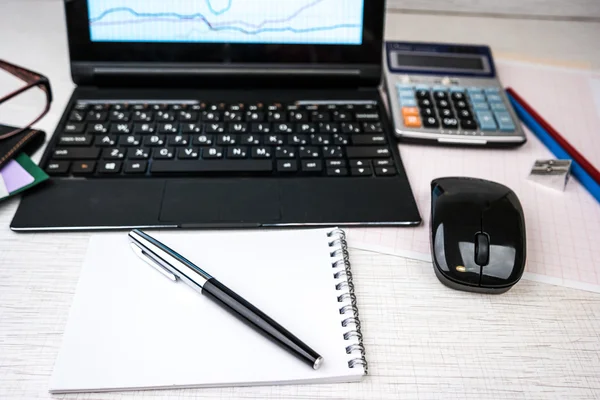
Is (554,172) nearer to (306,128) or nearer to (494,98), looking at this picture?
(494,98)

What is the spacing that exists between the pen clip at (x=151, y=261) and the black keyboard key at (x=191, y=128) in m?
0.16

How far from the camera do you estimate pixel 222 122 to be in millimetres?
626

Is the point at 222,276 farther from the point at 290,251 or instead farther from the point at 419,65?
the point at 419,65

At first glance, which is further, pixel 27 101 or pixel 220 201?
pixel 27 101

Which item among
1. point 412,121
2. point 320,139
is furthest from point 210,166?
point 412,121

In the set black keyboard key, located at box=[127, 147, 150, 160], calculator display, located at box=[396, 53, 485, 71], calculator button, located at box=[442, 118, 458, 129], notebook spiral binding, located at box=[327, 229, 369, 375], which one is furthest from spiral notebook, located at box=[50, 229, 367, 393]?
calculator display, located at box=[396, 53, 485, 71]

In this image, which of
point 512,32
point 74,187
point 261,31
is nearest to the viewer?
point 74,187

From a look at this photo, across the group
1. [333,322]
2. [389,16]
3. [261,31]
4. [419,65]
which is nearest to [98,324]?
[333,322]

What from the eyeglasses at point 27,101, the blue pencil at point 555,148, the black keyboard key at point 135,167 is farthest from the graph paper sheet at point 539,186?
the eyeglasses at point 27,101

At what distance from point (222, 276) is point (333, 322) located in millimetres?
102

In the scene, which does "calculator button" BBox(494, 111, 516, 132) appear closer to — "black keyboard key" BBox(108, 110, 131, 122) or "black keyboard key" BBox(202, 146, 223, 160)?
"black keyboard key" BBox(202, 146, 223, 160)

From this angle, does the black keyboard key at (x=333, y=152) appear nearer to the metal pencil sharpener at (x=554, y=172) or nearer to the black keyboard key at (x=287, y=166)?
the black keyboard key at (x=287, y=166)

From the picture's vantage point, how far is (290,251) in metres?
0.50

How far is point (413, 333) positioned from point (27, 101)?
52 cm
